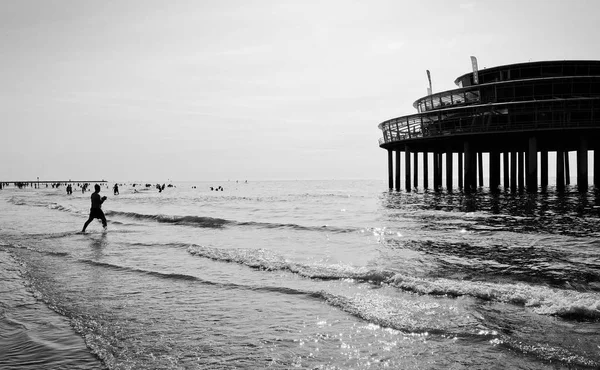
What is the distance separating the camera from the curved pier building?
36688 mm

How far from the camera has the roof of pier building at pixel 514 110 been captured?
120 ft

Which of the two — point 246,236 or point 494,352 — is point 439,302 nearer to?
point 494,352

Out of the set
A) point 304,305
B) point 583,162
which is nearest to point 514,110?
point 583,162

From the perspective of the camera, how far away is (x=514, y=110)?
37812 mm

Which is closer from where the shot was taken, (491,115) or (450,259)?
(450,259)

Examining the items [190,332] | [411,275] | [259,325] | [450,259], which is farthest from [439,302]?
[450,259]

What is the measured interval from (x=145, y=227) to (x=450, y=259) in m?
14.4

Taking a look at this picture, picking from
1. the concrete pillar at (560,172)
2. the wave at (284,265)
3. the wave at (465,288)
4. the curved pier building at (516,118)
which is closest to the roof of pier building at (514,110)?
the curved pier building at (516,118)

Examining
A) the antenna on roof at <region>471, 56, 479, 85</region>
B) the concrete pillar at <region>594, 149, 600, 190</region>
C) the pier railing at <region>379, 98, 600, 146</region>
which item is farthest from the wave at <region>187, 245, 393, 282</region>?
the concrete pillar at <region>594, 149, 600, 190</region>

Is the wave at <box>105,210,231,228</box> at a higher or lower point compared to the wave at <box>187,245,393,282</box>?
lower

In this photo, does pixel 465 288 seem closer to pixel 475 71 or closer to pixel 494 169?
pixel 475 71

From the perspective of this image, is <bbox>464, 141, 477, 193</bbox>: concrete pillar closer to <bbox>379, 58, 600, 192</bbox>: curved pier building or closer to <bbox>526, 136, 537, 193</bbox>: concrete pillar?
<bbox>379, 58, 600, 192</bbox>: curved pier building

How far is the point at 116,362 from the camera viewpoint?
4.39m

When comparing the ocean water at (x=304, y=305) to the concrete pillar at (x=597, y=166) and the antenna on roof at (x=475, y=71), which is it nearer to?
the antenna on roof at (x=475, y=71)
